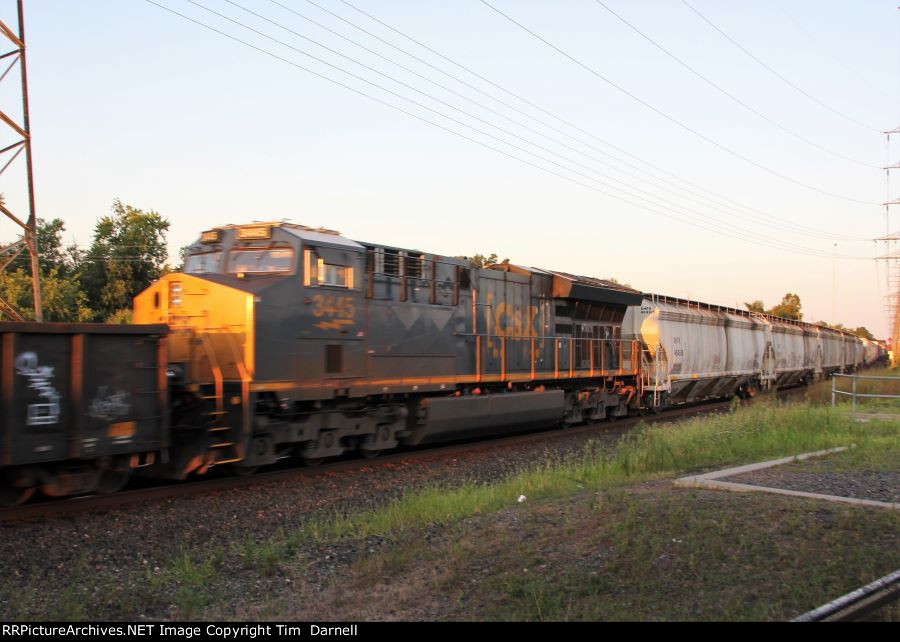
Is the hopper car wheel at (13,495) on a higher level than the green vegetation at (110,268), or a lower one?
lower

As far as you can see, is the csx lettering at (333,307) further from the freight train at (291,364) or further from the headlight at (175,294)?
the headlight at (175,294)

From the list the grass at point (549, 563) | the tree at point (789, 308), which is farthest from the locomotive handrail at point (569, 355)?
the tree at point (789, 308)

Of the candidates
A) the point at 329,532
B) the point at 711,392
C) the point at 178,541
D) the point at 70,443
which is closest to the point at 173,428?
the point at 70,443

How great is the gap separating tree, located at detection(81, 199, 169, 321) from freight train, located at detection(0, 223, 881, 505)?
19.6 meters

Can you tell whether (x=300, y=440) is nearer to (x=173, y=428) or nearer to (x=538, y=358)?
(x=173, y=428)

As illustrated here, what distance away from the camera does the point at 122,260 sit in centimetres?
3180

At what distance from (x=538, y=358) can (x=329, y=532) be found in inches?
407

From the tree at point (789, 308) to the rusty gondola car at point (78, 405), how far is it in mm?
68631

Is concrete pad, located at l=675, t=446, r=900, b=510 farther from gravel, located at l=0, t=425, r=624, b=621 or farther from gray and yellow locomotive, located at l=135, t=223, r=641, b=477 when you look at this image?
gray and yellow locomotive, located at l=135, t=223, r=641, b=477

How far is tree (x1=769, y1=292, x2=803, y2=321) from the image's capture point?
70.2m

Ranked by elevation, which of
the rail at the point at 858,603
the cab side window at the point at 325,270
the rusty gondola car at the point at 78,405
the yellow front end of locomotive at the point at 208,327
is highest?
the cab side window at the point at 325,270

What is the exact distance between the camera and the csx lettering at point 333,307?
11828 millimetres

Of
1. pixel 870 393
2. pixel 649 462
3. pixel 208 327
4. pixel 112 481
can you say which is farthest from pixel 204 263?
pixel 870 393

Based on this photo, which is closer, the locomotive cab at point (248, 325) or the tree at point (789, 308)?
the locomotive cab at point (248, 325)
